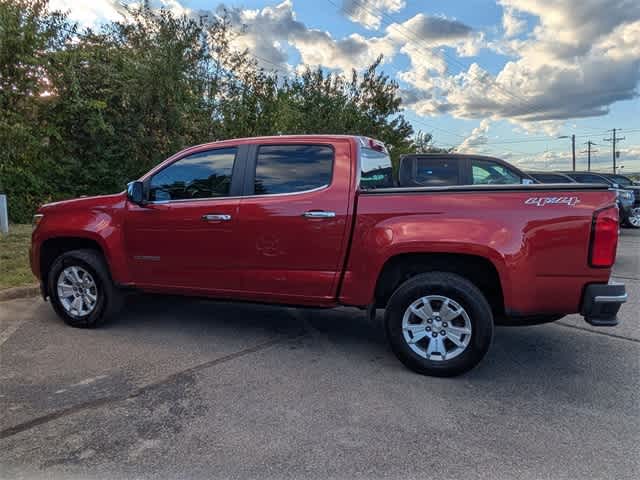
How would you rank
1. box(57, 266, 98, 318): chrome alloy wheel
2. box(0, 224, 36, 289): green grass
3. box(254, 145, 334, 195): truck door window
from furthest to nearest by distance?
1. box(0, 224, 36, 289): green grass
2. box(57, 266, 98, 318): chrome alloy wheel
3. box(254, 145, 334, 195): truck door window

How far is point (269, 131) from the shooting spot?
1602 cm

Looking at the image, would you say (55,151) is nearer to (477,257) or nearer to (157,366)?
(157,366)

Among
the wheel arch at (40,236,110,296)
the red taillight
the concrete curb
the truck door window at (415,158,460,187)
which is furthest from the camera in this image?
the truck door window at (415,158,460,187)

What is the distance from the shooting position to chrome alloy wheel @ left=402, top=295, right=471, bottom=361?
3627mm

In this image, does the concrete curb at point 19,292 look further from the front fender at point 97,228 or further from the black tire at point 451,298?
the black tire at point 451,298

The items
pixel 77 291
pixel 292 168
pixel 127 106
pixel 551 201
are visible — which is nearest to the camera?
pixel 551 201

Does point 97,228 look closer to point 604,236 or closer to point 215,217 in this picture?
point 215,217

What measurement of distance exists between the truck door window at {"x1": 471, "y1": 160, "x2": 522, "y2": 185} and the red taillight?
5.56 meters

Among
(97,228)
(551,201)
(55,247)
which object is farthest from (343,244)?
(55,247)

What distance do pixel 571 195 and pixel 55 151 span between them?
13.5 m

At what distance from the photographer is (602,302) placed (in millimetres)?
3324

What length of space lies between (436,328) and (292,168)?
A: 6.01 ft

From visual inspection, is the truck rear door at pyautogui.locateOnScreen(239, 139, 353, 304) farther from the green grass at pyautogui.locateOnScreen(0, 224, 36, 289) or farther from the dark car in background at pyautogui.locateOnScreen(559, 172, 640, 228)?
the dark car in background at pyautogui.locateOnScreen(559, 172, 640, 228)

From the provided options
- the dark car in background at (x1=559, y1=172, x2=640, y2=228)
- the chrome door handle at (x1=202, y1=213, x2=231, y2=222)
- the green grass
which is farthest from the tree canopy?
the dark car in background at (x1=559, y1=172, x2=640, y2=228)
